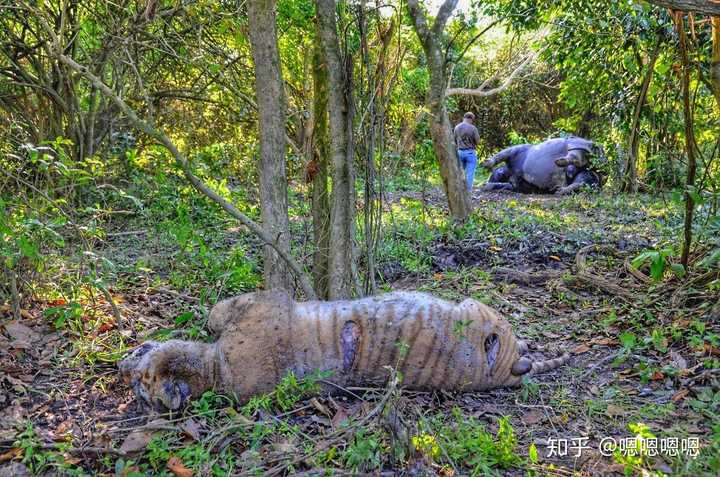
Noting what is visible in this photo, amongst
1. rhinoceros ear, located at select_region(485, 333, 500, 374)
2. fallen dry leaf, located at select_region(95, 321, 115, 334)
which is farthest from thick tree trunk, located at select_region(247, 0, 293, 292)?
rhinoceros ear, located at select_region(485, 333, 500, 374)

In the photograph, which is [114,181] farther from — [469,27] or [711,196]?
[711,196]

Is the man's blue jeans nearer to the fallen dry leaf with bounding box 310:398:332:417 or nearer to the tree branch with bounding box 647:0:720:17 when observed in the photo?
the tree branch with bounding box 647:0:720:17

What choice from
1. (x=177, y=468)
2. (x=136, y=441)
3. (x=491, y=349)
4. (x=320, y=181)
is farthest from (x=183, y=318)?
(x=491, y=349)

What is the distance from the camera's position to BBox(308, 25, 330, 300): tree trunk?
4.00 m

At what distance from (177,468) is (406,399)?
3.89 ft

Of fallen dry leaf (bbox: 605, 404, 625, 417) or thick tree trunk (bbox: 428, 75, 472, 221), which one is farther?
thick tree trunk (bbox: 428, 75, 472, 221)

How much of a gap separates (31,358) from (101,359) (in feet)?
1.35

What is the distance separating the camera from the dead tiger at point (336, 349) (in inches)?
119

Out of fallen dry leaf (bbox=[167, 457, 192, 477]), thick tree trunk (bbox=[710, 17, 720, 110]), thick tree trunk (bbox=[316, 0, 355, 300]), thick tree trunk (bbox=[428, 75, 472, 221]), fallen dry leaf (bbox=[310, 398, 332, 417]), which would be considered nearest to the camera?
fallen dry leaf (bbox=[167, 457, 192, 477])

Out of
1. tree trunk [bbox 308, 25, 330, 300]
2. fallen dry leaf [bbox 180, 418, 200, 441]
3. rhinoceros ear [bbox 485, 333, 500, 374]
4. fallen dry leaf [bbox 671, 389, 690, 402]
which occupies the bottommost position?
fallen dry leaf [bbox 671, 389, 690, 402]

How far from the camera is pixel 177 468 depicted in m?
2.45

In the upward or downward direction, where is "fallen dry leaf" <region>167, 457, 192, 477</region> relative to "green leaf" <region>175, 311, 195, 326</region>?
downward

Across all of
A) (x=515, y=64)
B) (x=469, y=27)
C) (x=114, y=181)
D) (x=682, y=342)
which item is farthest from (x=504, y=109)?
(x=682, y=342)

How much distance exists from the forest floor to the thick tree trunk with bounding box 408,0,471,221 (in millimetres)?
2111
